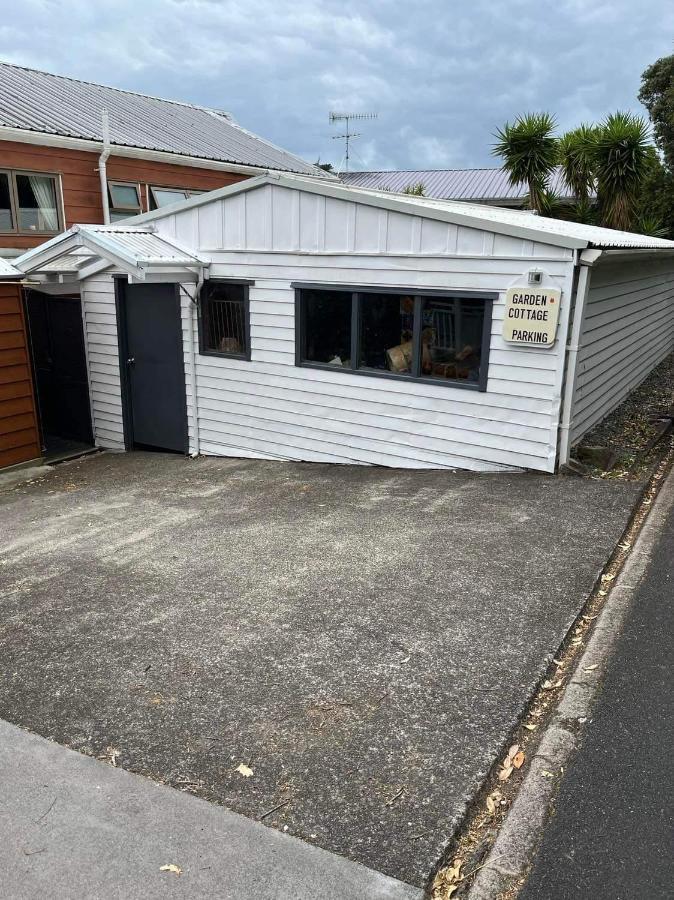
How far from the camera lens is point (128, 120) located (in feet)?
47.9

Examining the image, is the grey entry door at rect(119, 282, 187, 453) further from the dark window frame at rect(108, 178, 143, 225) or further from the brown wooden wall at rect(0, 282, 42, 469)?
the dark window frame at rect(108, 178, 143, 225)

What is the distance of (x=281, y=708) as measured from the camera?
3.38 meters

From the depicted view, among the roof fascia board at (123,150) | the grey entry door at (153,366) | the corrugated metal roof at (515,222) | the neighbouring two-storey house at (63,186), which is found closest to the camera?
the corrugated metal roof at (515,222)

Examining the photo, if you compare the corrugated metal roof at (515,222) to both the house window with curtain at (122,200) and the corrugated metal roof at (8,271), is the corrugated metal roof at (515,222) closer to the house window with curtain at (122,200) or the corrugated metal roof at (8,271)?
the corrugated metal roof at (8,271)

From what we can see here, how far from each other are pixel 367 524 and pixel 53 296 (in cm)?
712

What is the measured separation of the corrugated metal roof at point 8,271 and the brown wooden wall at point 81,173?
3069 millimetres

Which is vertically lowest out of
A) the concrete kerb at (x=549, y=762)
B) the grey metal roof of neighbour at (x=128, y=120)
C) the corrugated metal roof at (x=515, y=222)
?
the concrete kerb at (x=549, y=762)

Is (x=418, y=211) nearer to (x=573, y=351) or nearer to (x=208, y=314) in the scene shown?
(x=573, y=351)

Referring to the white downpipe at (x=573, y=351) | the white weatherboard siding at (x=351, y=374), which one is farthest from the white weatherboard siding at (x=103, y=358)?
the white downpipe at (x=573, y=351)

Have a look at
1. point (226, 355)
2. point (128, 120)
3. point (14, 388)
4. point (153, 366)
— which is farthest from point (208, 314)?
point (128, 120)

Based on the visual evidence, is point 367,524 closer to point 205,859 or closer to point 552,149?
point 205,859

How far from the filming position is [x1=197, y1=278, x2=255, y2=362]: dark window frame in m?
8.59

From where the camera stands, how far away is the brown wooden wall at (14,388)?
8.76 m

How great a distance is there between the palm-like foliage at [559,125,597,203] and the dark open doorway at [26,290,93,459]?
13.7 meters
